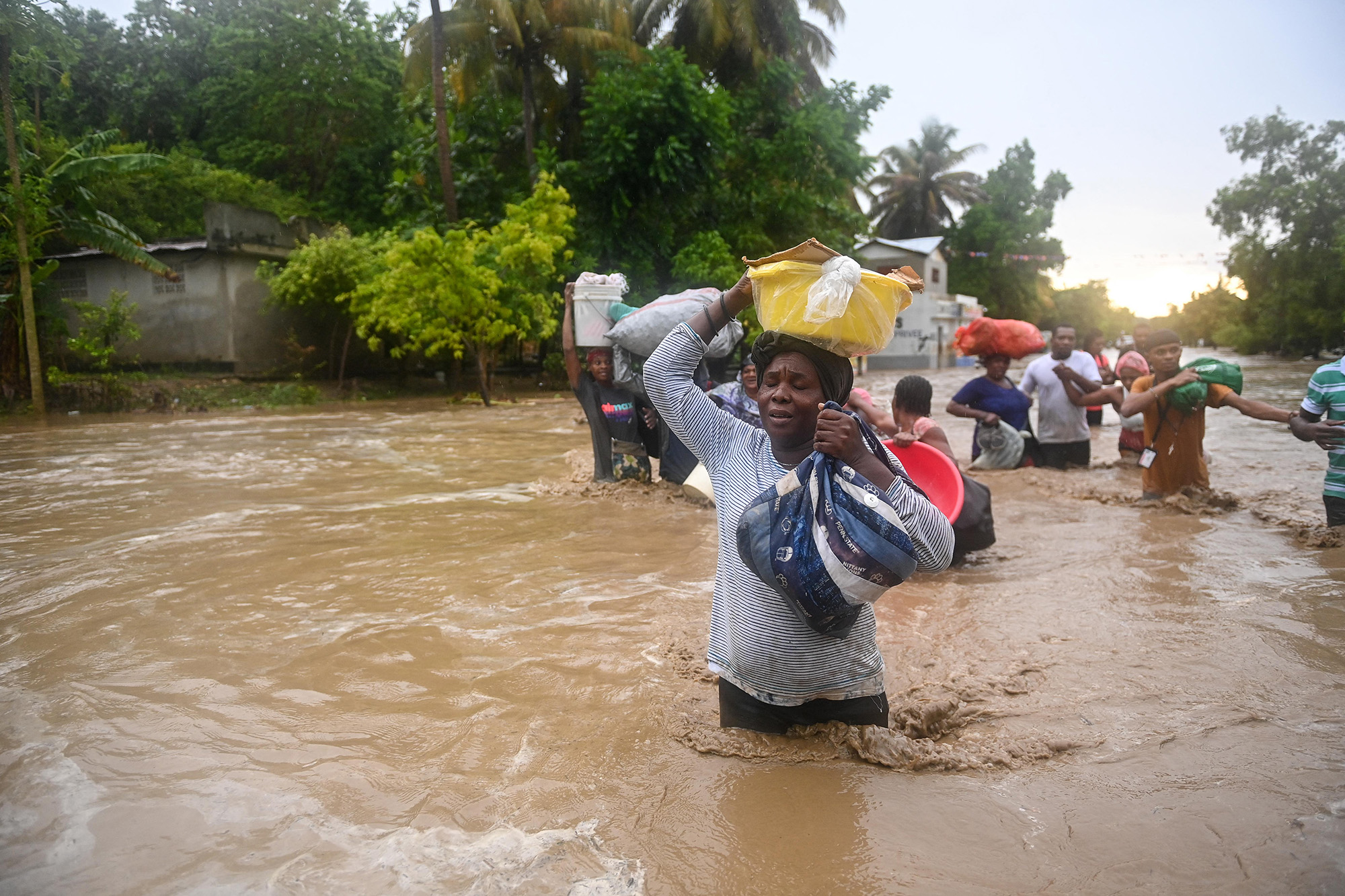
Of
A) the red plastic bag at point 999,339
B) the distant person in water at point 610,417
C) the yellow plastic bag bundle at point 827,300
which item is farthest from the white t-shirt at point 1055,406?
the yellow plastic bag bundle at point 827,300

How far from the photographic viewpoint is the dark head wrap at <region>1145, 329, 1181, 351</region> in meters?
5.90

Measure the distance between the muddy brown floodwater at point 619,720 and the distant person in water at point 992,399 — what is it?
1.40 metres

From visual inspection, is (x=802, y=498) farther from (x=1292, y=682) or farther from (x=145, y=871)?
(x=1292, y=682)

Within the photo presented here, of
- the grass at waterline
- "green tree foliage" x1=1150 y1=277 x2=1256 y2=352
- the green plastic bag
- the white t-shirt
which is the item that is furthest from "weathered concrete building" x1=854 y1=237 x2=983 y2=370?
the green plastic bag

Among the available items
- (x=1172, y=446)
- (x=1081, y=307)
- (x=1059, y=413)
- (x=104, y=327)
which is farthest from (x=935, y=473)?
(x=1081, y=307)

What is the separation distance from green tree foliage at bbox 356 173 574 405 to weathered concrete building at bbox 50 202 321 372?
2.62 meters

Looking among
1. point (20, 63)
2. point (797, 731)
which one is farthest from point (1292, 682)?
point (20, 63)

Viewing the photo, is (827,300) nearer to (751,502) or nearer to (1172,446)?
(751,502)

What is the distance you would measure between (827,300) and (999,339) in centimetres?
566

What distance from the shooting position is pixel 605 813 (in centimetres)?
243

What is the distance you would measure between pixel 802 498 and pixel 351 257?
18.4m

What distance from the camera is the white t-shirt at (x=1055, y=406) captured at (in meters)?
8.02

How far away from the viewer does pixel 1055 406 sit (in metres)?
8.15

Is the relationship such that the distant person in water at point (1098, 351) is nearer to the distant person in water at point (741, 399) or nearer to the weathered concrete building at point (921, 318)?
the distant person in water at point (741, 399)
